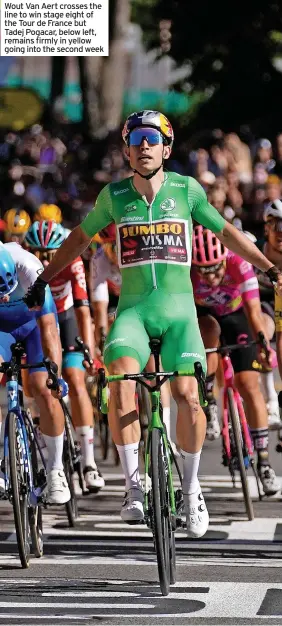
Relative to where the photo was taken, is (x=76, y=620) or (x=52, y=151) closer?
(x=76, y=620)

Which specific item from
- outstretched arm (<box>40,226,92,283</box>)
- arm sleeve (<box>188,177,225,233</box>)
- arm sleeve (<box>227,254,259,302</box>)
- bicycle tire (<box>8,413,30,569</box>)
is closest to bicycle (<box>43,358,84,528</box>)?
bicycle tire (<box>8,413,30,569</box>)

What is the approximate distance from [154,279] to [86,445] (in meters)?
3.21

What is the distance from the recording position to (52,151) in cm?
2372

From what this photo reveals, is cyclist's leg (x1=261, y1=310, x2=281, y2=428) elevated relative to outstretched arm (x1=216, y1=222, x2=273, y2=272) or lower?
lower

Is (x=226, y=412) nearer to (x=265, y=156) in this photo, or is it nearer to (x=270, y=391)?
(x=270, y=391)

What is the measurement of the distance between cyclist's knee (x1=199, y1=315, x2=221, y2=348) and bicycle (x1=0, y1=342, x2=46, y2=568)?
9.03 feet

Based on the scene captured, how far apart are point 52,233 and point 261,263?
8.85 feet

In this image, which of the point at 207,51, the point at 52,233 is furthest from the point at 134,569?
the point at 207,51

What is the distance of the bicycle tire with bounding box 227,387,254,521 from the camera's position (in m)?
10.6

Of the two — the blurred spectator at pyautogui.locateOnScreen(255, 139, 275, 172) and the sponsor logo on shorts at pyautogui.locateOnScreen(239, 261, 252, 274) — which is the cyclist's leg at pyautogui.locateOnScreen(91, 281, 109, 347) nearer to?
the sponsor logo on shorts at pyautogui.locateOnScreen(239, 261, 252, 274)

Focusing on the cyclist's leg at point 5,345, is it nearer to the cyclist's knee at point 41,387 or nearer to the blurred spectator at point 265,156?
the cyclist's knee at point 41,387

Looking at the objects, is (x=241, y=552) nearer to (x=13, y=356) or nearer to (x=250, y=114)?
(x=13, y=356)

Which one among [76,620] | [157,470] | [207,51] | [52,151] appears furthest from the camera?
[207,51]

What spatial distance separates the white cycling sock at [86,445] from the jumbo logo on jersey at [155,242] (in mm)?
3099
